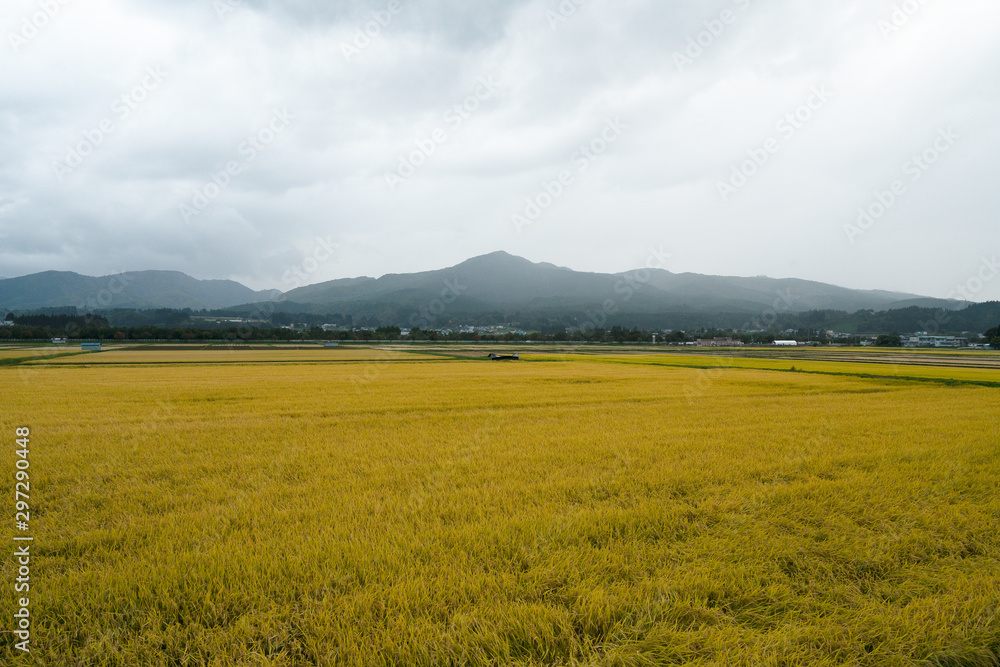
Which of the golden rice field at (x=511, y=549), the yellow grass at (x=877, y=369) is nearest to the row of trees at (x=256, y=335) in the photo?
the yellow grass at (x=877, y=369)

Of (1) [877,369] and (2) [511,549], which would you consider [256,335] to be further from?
(2) [511,549]

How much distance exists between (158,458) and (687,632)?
9.49 metres

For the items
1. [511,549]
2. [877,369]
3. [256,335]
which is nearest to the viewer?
[511,549]

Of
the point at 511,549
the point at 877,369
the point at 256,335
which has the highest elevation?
the point at 511,549

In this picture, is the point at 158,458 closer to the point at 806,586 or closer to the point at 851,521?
the point at 806,586

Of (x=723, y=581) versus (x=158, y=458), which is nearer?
(x=723, y=581)

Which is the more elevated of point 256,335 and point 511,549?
point 511,549

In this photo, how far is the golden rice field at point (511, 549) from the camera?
11.0ft

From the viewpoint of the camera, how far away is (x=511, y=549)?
4.70 metres

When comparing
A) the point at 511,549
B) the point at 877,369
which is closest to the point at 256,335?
the point at 877,369

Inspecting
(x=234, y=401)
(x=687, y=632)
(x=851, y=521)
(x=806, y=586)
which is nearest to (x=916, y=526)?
(x=851, y=521)

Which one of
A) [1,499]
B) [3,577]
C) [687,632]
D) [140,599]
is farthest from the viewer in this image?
[1,499]

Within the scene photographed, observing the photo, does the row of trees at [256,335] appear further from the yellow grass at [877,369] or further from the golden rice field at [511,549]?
the golden rice field at [511,549]

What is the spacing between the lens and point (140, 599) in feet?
12.5
